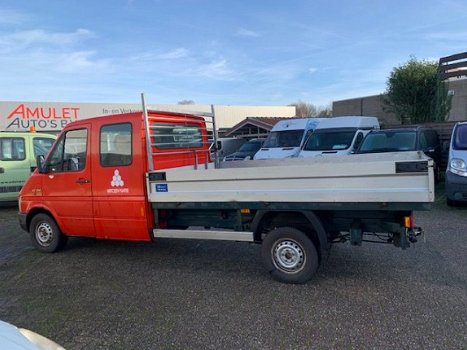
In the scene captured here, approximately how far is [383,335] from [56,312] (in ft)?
10.8

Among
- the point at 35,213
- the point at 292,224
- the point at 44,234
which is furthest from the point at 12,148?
the point at 292,224

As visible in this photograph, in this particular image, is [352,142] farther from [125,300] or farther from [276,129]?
[125,300]

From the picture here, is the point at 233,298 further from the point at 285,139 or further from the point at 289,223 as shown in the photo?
the point at 285,139

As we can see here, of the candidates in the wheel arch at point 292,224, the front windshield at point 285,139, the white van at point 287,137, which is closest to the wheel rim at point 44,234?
the wheel arch at point 292,224

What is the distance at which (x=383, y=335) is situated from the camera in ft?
11.5

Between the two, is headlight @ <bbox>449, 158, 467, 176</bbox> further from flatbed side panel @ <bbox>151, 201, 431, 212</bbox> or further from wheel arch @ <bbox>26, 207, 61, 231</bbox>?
wheel arch @ <bbox>26, 207, 61, 231</bbox>

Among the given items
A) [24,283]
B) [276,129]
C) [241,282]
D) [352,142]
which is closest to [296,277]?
[241,282]

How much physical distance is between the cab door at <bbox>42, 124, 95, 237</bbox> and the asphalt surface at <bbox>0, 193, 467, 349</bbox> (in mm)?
630

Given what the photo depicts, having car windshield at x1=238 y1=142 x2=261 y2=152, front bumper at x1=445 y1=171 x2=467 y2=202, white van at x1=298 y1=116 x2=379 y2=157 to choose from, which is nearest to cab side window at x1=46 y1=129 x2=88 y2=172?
front bumper at x1=445 y1=171 x2=467 y2=202

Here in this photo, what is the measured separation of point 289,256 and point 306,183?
95 cm

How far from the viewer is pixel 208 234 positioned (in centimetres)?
509

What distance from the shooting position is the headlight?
808cm

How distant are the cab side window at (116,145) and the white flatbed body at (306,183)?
0.52 meters

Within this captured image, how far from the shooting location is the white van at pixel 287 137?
46.6 feet
